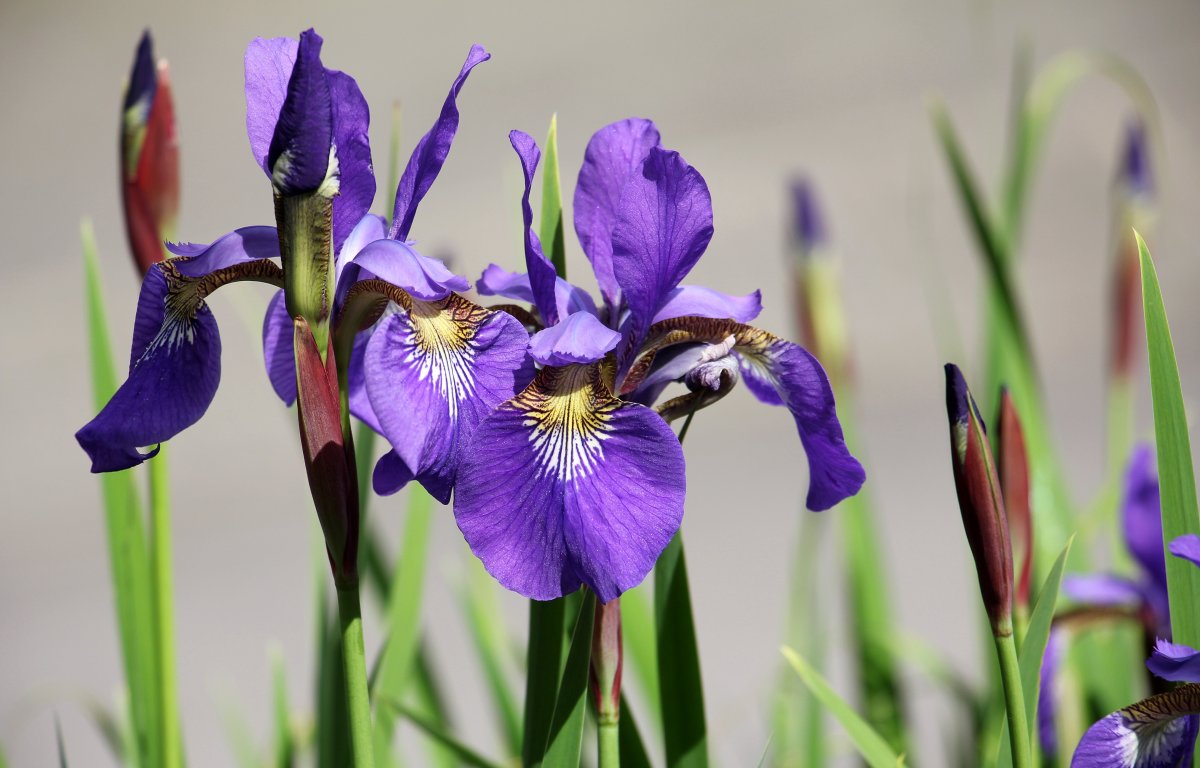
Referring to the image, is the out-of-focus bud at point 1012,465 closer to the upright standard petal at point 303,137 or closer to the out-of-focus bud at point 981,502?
the out-of-focus bud at point 981,502

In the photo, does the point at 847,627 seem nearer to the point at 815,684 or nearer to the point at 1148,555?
the point at 1148,555

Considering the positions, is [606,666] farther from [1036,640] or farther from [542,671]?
[1036,640]

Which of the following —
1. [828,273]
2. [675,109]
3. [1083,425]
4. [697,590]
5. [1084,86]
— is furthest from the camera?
[675,109]

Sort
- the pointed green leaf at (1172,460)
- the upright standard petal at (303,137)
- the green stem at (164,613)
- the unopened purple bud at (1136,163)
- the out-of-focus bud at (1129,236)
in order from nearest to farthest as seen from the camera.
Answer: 1. the upright standard petal at (303,137)
2. the pointed green leaf at (1172,460)
3. the green stem at (164,613)
4. the out-of-focus bud at (1129,236)
5. the unopened purple bud at (1136,163)

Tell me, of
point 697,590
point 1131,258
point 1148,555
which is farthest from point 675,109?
point 1148,555

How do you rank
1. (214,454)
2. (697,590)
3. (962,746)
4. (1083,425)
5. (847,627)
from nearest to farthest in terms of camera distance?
(962,746) < (847,627) < (697,590) < (1083,425) < (214,454)

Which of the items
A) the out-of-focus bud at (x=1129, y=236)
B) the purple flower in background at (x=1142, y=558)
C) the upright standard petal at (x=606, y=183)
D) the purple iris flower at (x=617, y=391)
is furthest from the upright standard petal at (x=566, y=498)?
the out-of-focus bud at (x=1129, y=236)

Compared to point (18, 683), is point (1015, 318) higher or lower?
higher
